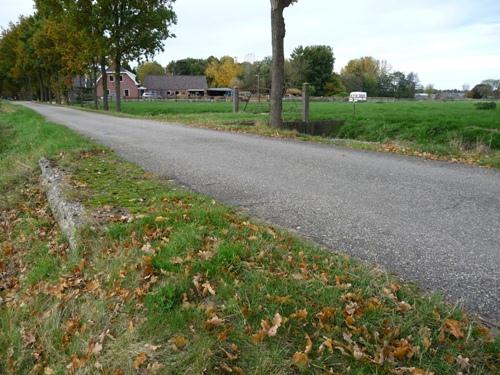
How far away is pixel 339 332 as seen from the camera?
118 inches

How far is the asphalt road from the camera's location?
12.4 feet

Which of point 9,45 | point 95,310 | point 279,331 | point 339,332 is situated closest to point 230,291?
point 279,331

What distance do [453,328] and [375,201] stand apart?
296 cm

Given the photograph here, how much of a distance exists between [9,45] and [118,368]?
65841 millimetres

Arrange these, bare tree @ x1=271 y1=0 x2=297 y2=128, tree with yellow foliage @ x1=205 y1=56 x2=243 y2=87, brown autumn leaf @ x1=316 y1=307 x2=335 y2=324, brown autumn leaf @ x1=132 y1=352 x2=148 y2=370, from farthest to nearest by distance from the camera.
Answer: tree with yellow foliage @ x1=205 y1=56 x2=243 y2=87 < bare tree @ x1=271 y1=0 x2=297 y2=128 < brown autumn leaf @ x1=316 y1=307 x2=335 y2=324 < brown autumn leaf @ x1=132 y1=352 x2=148 y2=370

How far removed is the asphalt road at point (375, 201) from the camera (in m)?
3.79

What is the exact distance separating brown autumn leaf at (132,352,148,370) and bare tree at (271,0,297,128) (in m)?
12.2

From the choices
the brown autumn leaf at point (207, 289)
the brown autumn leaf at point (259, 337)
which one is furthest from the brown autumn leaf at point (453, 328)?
the brown autumn leaf at point (207, 289)

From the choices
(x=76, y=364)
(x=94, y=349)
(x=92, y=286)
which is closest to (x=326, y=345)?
(x=94, y=349)

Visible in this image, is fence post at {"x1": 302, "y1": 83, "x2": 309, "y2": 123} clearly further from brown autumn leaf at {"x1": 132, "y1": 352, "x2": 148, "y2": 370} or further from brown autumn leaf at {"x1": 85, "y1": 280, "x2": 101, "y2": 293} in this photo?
brown autumn leaf at {"x1": 132, "y1": 352, "x2": 148, "y2": 370}

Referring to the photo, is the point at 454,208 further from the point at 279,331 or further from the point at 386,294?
the point at 279,331

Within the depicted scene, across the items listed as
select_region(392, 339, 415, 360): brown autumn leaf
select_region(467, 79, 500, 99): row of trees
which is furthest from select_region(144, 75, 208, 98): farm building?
select_region(392, 339, 415, 360): brown autumn leaf

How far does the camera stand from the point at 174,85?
346 ft

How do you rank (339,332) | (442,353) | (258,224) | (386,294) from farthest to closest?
(258,224)
(386,294)
(339,332)
(442,353)
